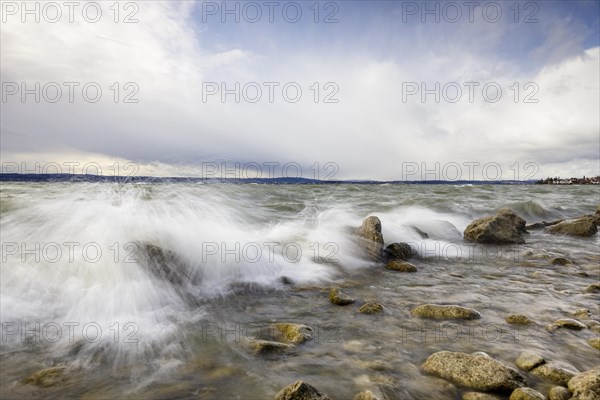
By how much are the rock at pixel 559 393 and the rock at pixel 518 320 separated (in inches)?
53.8

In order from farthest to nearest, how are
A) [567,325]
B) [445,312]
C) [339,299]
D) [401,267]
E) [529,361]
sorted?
[401,267]
[339,299]
[445,312]
[567,325]
[529,361]

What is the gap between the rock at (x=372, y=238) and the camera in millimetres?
6895

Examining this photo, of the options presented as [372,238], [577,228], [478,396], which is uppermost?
[372,238]

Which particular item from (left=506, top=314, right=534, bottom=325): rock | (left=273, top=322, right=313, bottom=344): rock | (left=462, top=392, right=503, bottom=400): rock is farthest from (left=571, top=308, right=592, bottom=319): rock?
(left=273, top=322, right=313, bottom=344): rock

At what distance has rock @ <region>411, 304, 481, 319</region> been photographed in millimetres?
→ 3898

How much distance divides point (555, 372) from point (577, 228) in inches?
378

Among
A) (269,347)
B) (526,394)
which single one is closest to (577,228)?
(526,394)

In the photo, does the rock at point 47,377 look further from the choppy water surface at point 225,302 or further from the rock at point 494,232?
the rock at point 494,232

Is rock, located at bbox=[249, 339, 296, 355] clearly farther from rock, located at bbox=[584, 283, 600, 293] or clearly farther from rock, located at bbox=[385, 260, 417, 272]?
rock, located at bbox=[584, 283, 600, 293]

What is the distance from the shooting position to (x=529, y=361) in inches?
112

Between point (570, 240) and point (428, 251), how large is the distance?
4.64m

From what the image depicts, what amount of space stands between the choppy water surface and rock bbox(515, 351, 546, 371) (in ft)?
0.39

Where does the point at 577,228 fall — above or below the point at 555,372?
above

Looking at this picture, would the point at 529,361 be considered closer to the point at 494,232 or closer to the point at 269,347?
the point at 269,347
